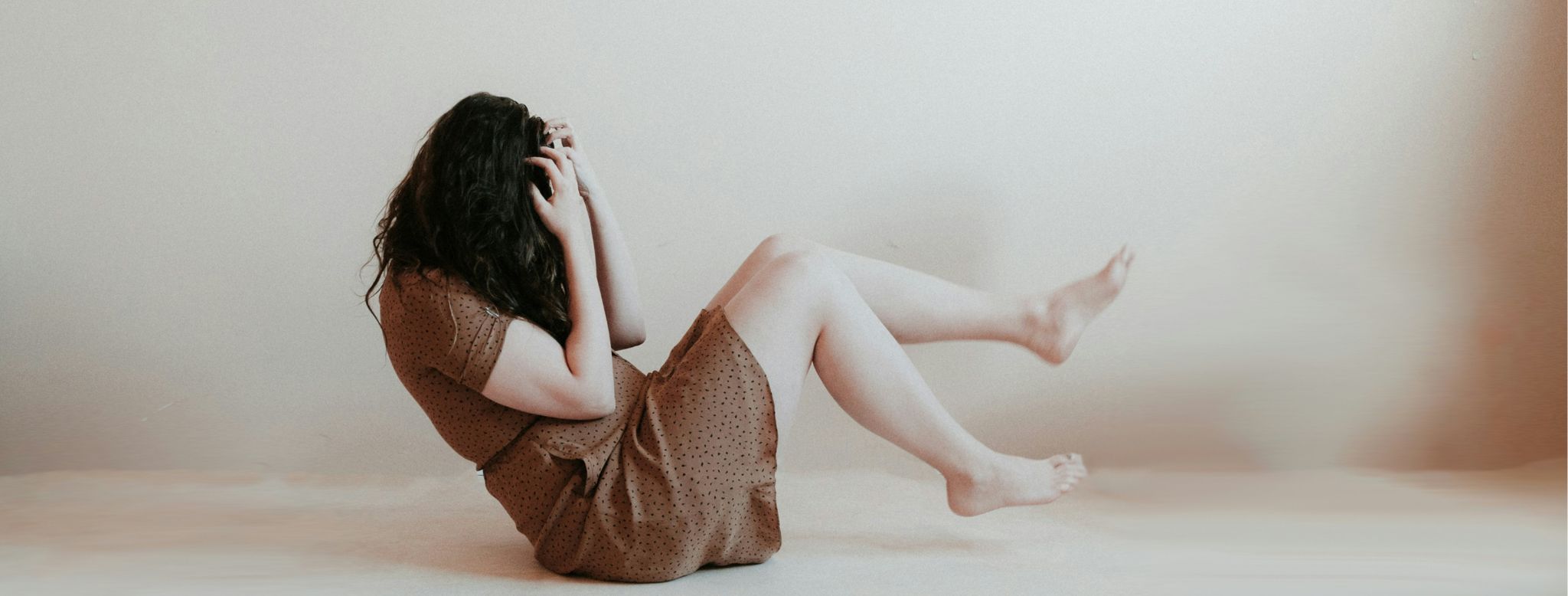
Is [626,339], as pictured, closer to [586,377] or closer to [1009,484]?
[586,377]

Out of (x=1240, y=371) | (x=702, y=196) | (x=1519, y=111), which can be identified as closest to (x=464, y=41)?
(x=702, y=196)

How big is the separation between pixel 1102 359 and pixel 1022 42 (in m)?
0.66

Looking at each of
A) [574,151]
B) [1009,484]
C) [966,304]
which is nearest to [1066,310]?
[966,304]

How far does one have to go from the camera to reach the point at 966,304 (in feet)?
6.04

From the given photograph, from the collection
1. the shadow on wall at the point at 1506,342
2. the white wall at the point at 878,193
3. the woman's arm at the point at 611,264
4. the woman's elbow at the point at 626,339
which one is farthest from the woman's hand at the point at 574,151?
the shadow on wall at the point at 1506,342

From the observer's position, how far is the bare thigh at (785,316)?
63.1 inches

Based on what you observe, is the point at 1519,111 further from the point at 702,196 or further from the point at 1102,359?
the point at 702,196

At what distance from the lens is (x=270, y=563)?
1790mm

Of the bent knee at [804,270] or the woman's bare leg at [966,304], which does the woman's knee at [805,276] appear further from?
the woman's bare leg at [966,304]

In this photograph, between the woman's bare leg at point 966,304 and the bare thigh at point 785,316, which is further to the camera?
the woman's bare leg at point 966,304

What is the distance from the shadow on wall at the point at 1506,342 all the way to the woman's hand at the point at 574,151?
5.16ft

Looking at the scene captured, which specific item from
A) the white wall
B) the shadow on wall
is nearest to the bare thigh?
the white wall

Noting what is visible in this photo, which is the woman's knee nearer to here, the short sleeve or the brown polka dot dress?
the brown polka dot dress

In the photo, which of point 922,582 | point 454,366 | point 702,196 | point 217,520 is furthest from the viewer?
point 702,196
